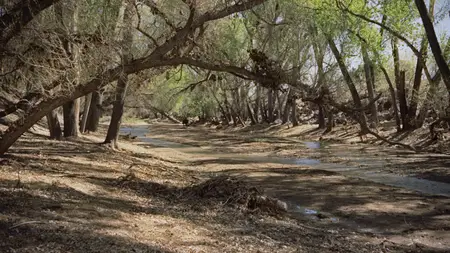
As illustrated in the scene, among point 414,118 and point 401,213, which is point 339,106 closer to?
point 401,213

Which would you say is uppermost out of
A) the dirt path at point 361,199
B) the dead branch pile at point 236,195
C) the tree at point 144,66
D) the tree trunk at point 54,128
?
the tree at point 144,66

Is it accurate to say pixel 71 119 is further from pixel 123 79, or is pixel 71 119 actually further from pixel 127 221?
pixel 127 221

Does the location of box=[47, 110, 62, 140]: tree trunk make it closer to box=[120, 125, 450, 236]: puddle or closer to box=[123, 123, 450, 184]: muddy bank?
box=[120, 125, 450, 236]: puddle

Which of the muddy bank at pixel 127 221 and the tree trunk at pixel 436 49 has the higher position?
the tree trunk at pixel 436 49

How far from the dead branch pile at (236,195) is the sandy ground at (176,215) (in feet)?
0.49

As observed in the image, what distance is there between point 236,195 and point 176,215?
183cm

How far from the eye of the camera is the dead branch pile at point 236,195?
342 inches

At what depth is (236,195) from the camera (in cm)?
889

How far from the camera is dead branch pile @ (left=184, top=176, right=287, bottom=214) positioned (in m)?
8.69

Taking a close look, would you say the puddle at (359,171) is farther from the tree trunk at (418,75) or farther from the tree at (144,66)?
the tree trunk at (418,75)

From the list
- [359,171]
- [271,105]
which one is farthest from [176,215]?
[271,105]

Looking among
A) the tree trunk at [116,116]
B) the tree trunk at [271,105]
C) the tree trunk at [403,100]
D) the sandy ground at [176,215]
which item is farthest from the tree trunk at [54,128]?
the tree trunk at [271,105]

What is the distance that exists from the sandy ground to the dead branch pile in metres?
0.15

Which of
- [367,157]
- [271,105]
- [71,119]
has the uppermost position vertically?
[271,105]
